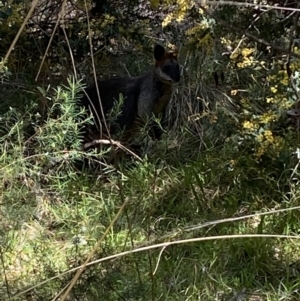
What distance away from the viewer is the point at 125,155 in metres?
4.17

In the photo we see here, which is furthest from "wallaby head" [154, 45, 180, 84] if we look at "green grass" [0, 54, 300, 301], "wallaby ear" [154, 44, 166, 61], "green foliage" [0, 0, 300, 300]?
"green grass" [0, 54, 300, 301]

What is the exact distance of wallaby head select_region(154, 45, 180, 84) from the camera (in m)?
4.52

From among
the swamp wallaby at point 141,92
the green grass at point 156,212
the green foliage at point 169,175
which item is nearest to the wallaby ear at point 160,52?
the swamp wallaby at point 141,92

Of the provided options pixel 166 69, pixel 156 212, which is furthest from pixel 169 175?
pixel 166 69

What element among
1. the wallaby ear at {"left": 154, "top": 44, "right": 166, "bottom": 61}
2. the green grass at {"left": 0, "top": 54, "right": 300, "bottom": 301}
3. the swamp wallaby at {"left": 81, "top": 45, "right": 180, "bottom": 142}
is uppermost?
the wallaby ear at {"left": 154, "top": 44, "right": 166, "bottom": 61}

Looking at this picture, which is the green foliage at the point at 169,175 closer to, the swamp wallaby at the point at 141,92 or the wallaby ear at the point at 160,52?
the swamp wallaby at the point at 141,92

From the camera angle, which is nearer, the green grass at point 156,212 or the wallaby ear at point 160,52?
the green grass at point 156,212

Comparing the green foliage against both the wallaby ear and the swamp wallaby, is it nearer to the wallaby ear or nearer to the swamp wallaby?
the swamp wallaby

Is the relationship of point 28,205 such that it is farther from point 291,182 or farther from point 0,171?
point 291,182

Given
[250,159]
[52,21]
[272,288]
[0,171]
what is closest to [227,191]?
[250,159]

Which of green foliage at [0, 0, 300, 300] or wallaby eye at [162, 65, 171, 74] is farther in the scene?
wallaby eye at [162, 65, 171, 74]

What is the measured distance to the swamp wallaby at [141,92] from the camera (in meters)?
4.52

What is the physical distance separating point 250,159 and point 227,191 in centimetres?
21

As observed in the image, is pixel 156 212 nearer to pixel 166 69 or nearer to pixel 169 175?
pixel 169 175
